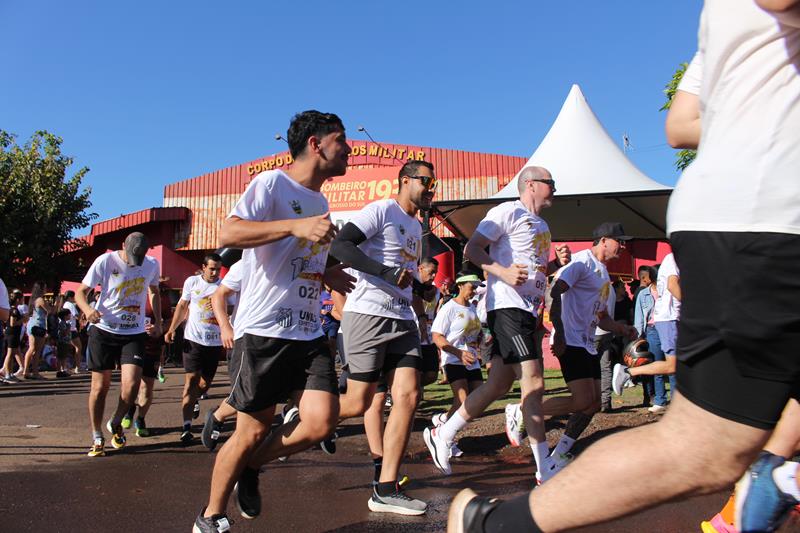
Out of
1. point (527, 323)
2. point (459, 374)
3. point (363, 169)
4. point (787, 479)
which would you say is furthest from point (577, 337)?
point (363, 169)

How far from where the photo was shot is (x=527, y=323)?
5.27m

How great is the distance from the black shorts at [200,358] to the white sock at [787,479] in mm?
7027

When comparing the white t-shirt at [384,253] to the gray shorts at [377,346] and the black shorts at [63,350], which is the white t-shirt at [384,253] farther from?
the black shorts at [63,350]

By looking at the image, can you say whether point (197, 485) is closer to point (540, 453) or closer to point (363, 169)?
point (540, 453)

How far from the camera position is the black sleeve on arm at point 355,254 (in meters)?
4.57

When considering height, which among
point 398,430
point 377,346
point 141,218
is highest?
point 141,218

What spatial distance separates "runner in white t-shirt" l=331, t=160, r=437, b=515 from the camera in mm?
4531

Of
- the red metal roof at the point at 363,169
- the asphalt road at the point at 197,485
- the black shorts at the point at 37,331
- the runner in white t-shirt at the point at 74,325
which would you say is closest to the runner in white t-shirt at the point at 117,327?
the asphalt road at the point at 197,485

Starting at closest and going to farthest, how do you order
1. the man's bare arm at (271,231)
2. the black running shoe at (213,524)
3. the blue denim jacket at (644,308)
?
the man's bare arm at (271,231) → the black running shoe at (213,524) → the blue denim jacket at (644,308)

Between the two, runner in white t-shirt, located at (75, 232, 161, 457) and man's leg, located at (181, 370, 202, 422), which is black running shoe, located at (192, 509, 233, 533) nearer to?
runner in white t-shirt, located at (75, 232, 161, 457)

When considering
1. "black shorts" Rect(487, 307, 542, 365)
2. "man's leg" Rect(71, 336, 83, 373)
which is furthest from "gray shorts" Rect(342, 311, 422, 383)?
"man's leg" Rect(71, 336, 83, 373)

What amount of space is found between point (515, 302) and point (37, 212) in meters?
26.9

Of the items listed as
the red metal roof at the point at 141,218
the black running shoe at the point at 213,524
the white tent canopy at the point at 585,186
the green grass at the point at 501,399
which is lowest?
the green grass at the point at 501,399

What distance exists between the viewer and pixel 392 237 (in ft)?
16.5
